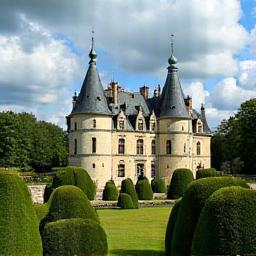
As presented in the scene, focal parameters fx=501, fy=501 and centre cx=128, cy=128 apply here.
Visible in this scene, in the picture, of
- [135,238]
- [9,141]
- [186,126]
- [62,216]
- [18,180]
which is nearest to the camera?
[18,180]

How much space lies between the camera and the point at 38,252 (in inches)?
348

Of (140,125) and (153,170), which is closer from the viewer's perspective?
(140,125)

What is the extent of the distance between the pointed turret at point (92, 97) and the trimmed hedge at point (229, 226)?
134ft

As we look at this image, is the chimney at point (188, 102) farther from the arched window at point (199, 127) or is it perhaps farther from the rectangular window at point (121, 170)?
the rectangular window at point (121, 170)

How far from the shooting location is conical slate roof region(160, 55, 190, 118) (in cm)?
5409

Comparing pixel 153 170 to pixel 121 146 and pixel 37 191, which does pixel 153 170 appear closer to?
pixel 121 146

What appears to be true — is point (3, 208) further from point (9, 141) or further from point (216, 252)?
point (9, 141)

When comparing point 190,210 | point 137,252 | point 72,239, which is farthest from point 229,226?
point 137,252

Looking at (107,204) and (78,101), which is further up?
(78,101)

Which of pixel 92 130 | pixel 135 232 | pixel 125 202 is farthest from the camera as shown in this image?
pixel 92 130

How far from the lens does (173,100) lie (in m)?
54.3

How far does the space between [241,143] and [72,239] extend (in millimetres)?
55875

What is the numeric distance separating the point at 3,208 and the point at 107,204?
25054mm

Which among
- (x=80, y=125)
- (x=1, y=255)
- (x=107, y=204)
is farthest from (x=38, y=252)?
(x=80, y=125)
